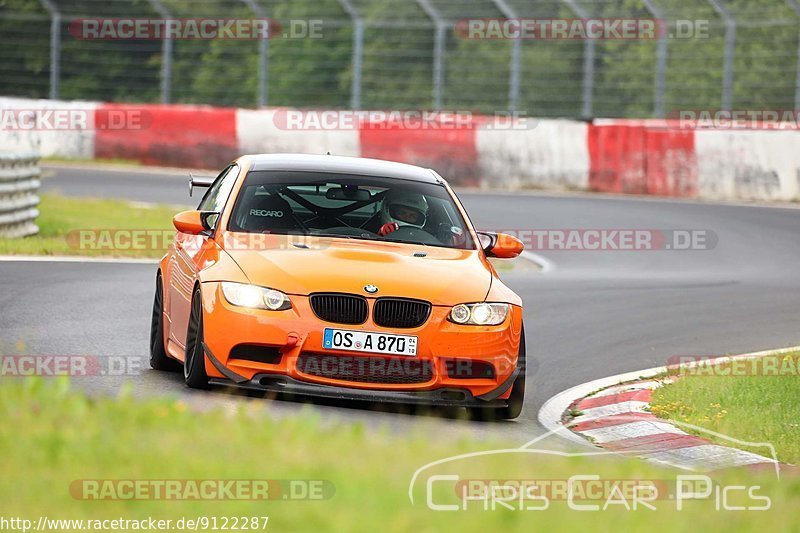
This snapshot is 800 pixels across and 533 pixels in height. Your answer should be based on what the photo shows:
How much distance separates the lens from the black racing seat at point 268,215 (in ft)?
31.5

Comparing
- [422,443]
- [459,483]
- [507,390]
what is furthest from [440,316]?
[459,483]

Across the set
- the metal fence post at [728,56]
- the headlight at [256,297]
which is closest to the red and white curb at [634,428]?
the headlight at [256,297]

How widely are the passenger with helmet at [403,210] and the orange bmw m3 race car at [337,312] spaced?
0.10 metres

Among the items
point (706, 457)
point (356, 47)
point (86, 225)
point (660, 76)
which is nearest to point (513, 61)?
point (660, 76)

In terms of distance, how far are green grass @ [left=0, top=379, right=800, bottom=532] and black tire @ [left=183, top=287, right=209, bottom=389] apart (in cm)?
168

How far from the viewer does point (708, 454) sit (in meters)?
8.36

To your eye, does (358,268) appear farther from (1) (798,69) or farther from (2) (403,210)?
(1) (798,69)

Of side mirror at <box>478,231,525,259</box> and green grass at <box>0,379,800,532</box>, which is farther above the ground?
side mirror at <box>478,231,525,259</box>

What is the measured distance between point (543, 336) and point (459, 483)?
23.3 ft

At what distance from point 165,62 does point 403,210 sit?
71.2 ft

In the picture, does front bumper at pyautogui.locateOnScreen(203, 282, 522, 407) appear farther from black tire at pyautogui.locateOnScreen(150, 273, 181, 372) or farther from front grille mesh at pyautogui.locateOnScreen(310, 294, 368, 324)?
black tire at pyautogui.locateOnScreen(150, 273, 181, 372)

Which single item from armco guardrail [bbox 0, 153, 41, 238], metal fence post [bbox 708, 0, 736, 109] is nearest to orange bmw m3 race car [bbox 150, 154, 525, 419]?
armco guardrail [bbox 0, 153, 41, 238]

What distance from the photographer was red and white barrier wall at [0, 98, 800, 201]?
82.8 ft

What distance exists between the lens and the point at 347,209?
996 cm
